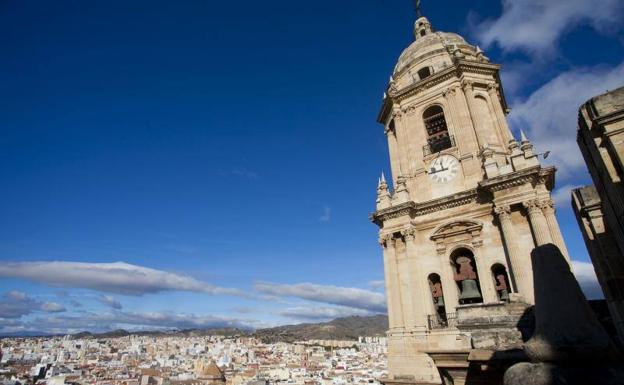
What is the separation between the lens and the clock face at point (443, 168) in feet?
53.2

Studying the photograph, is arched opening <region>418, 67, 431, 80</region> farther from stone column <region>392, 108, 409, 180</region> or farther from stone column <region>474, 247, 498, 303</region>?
stone column <region>474, 247, 498, 303</region>

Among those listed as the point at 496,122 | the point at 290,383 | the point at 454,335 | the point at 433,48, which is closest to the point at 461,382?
the point at 454,335

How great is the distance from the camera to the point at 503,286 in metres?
13.5

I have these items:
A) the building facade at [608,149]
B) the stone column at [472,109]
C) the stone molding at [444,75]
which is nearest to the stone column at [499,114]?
the stone molding at [444,75]

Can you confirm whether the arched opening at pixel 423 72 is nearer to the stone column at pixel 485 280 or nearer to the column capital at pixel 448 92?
the column capital at pixel 448 92

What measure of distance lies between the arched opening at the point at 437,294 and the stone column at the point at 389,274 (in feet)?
5.37

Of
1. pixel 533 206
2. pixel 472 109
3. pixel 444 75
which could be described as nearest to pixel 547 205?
pixel 533 206

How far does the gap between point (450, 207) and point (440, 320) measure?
475 cm

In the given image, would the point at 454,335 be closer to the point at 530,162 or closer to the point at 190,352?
the point at 530,162

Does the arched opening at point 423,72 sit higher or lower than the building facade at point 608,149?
higher

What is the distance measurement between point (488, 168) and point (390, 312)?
7315 mm

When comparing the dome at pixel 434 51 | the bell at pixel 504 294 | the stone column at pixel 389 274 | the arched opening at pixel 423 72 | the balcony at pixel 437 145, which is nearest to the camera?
the bell at pixel 504 294

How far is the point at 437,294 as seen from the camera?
14.9m

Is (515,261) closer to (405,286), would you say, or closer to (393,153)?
(405,286)
